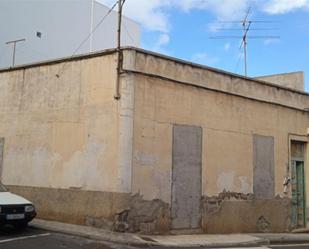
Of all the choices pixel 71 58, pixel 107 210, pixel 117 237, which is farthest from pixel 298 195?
pixel 71 58

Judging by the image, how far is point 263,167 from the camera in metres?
16.3

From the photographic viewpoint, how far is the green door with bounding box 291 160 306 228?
17.5 metres

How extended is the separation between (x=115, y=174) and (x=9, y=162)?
4.52m

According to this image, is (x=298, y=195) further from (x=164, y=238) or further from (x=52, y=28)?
(x=52, y=28)

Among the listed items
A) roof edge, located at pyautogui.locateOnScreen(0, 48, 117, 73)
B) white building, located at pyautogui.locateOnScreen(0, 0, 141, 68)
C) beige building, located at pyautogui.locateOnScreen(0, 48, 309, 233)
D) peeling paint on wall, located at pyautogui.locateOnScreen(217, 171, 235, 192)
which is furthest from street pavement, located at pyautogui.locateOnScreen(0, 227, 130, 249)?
white building, located at pyautogui.locateOnScreen(0, 0, 141, 68)

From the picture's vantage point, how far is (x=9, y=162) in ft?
50.6

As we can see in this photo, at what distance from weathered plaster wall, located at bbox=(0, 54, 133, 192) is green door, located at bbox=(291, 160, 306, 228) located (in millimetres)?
7547

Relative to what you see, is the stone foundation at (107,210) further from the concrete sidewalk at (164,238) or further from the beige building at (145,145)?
the concrete sidewalk at (164,238)

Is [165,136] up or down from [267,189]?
up

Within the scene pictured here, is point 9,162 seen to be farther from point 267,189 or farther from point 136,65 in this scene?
point 267,189

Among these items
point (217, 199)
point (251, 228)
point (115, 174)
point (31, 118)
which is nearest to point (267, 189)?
A: point (251, 228)

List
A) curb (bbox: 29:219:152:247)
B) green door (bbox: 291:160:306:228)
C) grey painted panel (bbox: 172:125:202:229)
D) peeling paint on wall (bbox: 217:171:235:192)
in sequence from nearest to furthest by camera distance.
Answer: curb (bbox: 29:219:152:247) < grey painted panel (bbox: 172:125:202:229) < peeling paint on wall (bbox: 217:171:235:192) < green door (bbox: 291:160:306:228)

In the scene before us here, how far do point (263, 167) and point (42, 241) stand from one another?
832cm

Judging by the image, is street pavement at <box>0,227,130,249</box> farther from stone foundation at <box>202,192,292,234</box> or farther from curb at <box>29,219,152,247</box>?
stone foundation at <box>202,192,292,234</box>
